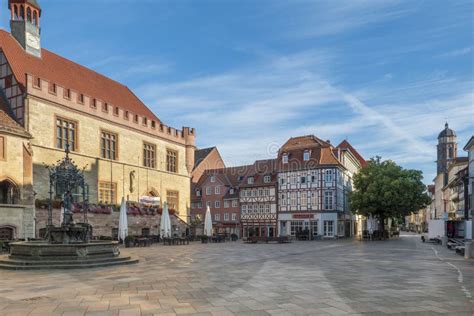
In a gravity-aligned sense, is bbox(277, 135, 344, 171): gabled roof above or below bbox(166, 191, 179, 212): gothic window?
above

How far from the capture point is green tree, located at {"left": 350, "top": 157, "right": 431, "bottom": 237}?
46031 millimetres

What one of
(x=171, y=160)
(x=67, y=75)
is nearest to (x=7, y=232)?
(x=67, y=75)

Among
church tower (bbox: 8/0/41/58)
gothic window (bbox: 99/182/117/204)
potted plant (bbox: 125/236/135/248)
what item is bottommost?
potted plant (bbox: 125/236/135/248)

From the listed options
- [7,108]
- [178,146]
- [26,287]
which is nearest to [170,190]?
[178,146]

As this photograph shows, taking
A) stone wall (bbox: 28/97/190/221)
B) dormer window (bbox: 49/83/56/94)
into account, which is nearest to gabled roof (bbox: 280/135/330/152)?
stone wall (bbox: 28/97/190/221)

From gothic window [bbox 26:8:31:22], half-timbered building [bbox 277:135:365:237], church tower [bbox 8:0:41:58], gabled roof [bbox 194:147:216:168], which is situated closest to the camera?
church tower [bbox 8:0:41:58]

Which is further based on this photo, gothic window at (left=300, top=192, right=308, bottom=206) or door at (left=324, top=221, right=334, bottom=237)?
gothic window at (left=300, top=192, right=308, bottom=206)

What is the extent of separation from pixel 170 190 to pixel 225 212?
19.9m

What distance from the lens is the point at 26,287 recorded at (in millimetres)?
11695

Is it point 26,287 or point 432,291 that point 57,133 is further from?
point 432,291

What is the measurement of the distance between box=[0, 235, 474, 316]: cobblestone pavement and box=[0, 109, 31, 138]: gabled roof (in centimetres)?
1582

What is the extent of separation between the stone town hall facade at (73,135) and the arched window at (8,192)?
0.22 feet

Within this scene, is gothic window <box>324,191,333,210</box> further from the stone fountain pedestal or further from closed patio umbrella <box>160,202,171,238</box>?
the stone fountain pedestal

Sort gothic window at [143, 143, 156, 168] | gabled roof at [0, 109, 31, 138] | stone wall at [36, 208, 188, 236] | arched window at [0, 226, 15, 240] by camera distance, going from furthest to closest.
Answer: gothic window at [143, 143, 156, 168]
stone wall at [36, 208, 188, 236]
gabled roof at [0, 109, 31, 138]
arched window at [0, 226, 15, 240]
